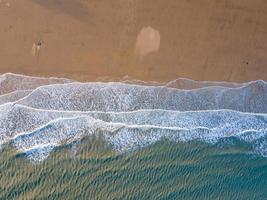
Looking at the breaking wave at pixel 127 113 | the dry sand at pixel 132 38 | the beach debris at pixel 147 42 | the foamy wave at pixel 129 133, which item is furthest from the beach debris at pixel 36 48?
the beach debris at pixel 147 42

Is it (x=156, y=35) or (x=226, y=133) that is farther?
(x=226, y=133)

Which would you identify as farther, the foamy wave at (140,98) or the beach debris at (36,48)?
the foamy wave at (140,98)

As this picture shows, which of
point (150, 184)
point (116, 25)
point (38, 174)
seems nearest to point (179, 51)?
point (116, 25)

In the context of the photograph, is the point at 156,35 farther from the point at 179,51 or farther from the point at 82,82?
the point at 82,82

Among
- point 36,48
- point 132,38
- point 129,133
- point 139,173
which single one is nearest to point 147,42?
point 132,38

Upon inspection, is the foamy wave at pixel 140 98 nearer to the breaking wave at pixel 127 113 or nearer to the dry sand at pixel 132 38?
the breaking wave at pixel 127 113

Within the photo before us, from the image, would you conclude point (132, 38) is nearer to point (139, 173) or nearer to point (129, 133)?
point (129, 133)

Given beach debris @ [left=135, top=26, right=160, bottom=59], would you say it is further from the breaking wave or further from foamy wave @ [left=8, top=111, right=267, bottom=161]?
foamy wave @ [left=8, top=111, right=267, bottom=161]

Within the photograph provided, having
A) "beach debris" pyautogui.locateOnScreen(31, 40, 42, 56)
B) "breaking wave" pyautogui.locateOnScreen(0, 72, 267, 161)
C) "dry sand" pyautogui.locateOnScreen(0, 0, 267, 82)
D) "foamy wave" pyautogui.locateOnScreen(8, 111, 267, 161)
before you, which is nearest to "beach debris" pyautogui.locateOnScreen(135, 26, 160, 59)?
"dry sand" pyautogui.locateOnScreen(0, 0, 267, 82)
